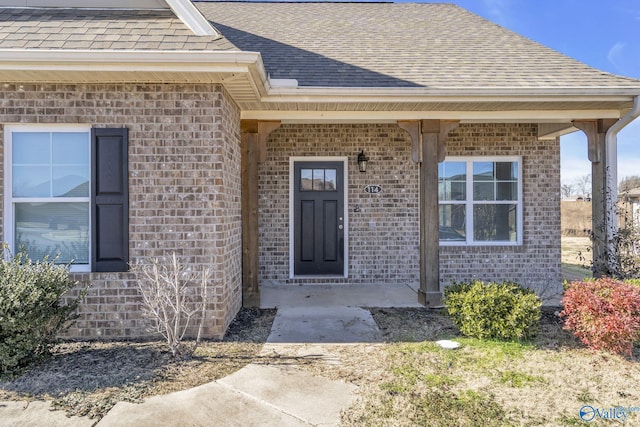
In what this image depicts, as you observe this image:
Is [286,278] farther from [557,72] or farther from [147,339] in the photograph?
[557,72]

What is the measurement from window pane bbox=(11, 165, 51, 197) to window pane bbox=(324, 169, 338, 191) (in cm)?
410

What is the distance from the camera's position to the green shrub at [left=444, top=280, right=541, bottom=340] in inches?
162

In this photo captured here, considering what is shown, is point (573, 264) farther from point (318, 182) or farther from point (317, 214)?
point (318, 182)

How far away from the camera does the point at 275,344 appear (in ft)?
13.8

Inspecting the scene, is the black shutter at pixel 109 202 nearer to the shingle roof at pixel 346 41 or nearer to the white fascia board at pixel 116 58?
the white fascia board at pixel 116 58

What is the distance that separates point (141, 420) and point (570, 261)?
10.6 metres

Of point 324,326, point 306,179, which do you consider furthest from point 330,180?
point 324,326

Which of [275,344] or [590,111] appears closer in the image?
[275,344]

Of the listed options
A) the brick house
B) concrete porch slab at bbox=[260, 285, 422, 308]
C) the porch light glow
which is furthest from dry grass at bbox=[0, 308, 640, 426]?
the porch light glow

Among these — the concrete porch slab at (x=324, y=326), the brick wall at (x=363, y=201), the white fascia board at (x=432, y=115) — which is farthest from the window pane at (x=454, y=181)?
the concrete porch slab at (x=324, y=326)

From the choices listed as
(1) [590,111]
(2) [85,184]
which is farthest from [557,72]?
(2) [85,184]

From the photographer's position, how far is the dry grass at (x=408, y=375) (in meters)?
2.87

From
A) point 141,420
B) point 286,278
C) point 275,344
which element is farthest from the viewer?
point 286,278

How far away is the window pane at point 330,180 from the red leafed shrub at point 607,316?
404 centimetres
